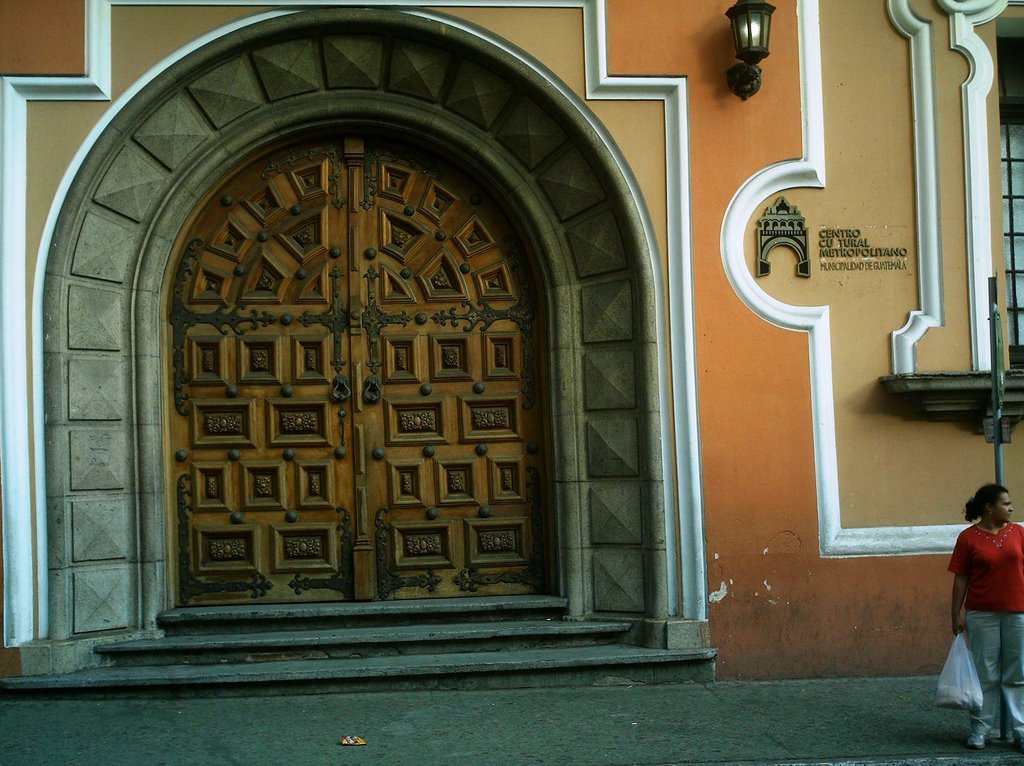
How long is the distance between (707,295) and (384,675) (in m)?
3.24

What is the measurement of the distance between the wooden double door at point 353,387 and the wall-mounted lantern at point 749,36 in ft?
6.28

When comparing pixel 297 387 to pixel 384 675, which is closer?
pixel 384 675

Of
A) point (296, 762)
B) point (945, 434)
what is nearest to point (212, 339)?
point (296, 762)

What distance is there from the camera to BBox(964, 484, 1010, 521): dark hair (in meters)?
6.61

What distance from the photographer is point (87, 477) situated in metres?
8.06

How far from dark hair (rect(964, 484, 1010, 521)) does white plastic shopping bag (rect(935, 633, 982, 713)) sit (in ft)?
2.21

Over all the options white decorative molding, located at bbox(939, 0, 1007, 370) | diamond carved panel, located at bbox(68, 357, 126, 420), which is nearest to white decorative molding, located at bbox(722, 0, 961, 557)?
white decorative molding, located at bbox(939, 0, 1007, 370)

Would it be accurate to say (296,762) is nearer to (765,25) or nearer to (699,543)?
(699,543)

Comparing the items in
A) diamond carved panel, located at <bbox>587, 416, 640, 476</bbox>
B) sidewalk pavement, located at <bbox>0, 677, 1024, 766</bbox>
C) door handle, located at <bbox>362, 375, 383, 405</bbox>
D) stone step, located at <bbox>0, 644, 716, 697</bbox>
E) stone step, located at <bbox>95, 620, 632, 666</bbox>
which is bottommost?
sidewalk pavement, located at <bbox>0, 677, 1024, 766</bbox>

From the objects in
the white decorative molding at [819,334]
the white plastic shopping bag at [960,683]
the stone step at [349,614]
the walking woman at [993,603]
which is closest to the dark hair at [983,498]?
the walking woman at [993,603]

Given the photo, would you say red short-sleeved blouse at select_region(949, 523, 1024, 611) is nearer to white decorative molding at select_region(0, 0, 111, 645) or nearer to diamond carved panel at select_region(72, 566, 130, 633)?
diamond carved panel at select_region(72, 566, 130, 633)

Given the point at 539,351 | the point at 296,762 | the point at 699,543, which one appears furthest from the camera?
the point at 539,351

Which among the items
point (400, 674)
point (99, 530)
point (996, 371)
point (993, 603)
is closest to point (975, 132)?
point (996, 371)

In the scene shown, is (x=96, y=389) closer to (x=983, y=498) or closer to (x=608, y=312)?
(x=608, y=312)
